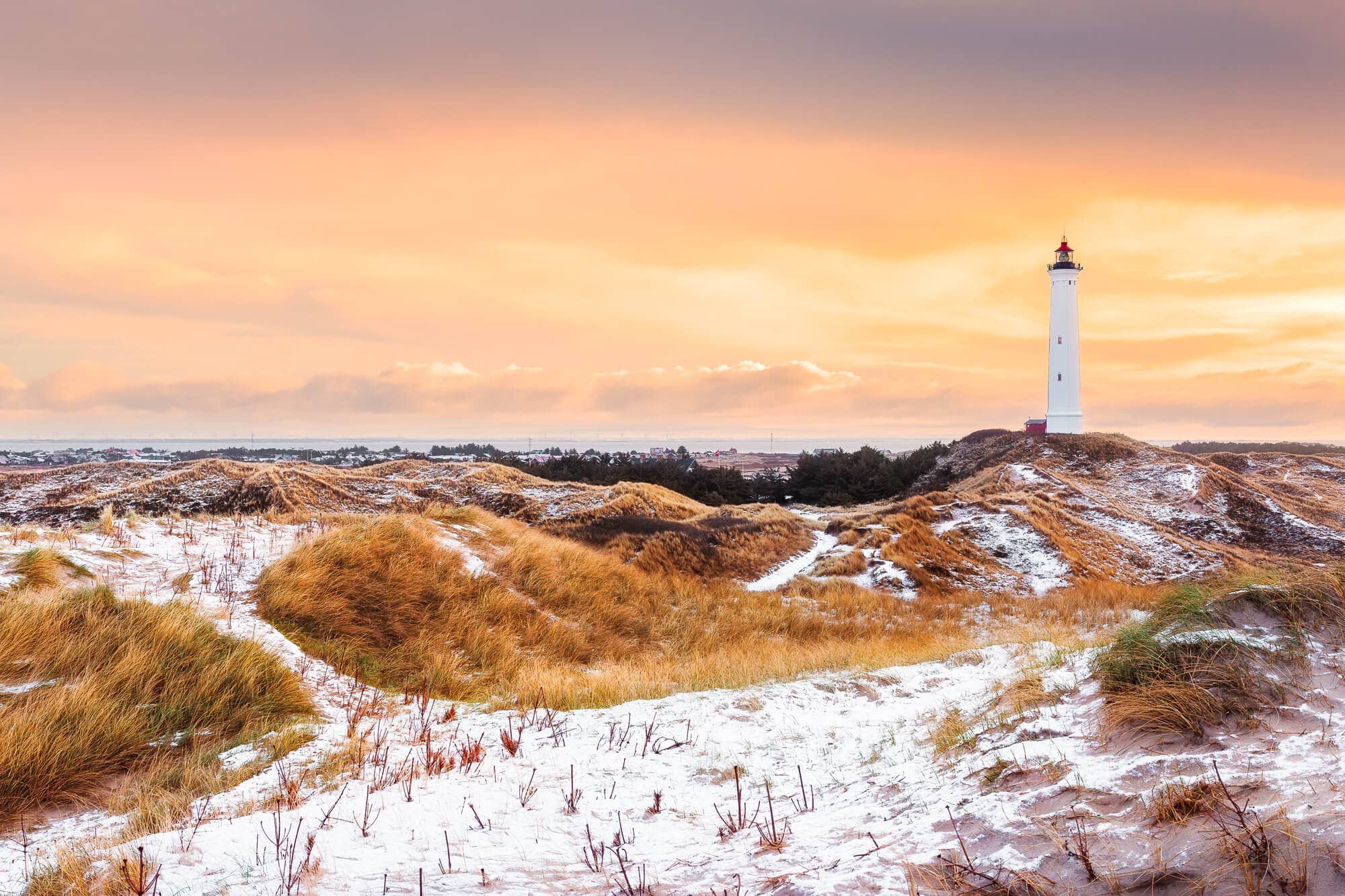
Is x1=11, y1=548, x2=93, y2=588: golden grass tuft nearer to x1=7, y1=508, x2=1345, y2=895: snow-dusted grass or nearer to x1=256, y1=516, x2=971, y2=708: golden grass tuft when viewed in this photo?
x1=256, y1=516, x2=971, y2=708: golden grass tuft

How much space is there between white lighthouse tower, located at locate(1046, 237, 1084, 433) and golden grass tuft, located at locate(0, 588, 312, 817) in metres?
48.0

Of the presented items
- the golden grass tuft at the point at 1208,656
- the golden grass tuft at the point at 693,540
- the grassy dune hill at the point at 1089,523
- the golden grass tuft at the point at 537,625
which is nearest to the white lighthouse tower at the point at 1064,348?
the grassy dune hill at the point at 1089,523

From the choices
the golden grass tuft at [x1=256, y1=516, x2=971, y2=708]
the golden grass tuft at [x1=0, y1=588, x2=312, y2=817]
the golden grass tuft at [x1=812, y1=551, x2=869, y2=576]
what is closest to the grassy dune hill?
the golden grass tuft at [x1=812, y1=551, x2=869, y2=576]

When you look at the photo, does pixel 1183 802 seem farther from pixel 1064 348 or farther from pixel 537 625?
pixel 1064 348

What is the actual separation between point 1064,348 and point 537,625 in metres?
44.2

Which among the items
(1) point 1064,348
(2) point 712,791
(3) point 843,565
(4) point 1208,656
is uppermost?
(1) point 1064,348

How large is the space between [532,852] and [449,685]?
4.00 metres

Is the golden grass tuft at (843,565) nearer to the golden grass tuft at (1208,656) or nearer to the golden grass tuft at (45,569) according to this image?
the golden grass tuft at (1208,656)

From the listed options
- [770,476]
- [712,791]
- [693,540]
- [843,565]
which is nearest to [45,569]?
[712,791]

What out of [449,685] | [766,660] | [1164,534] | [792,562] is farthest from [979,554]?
[449,685]

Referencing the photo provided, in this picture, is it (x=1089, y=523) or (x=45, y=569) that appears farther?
(x=1089, y=523)

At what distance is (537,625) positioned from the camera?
31.7 feet

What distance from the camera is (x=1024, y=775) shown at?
358 centimetres

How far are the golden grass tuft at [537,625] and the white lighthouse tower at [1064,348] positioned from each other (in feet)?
121
